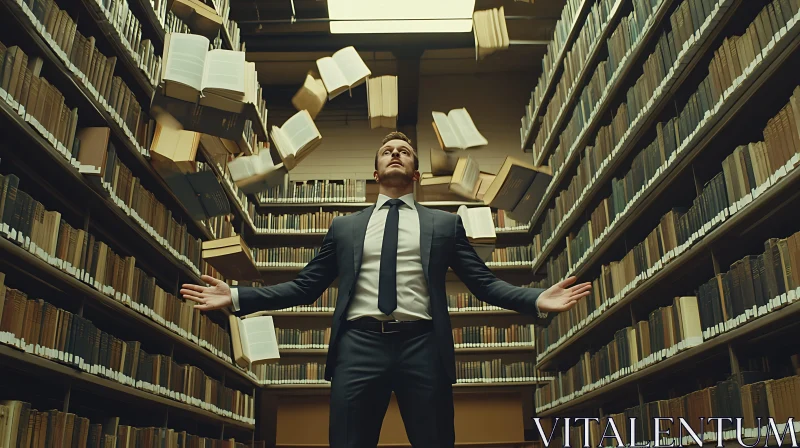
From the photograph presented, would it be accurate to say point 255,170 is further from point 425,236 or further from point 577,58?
point 425,236

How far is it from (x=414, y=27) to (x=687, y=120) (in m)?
3.55

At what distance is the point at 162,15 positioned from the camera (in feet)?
13.6

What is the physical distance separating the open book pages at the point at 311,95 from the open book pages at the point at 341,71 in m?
0.09

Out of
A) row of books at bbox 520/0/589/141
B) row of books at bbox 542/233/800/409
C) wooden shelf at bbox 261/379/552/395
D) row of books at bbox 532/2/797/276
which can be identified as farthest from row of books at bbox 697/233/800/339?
wooden shelf at bbox 261/379/552/395

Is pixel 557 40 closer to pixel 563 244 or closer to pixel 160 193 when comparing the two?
pixel 563 244

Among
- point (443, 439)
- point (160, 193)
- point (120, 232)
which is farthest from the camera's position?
point (160, 193)

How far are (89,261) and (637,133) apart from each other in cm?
285

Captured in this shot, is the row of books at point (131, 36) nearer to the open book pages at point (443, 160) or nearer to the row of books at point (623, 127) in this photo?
the open book pages at point (443, 160)

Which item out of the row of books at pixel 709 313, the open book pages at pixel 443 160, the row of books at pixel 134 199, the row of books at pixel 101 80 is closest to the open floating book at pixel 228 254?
the row of books at pixel 134 199

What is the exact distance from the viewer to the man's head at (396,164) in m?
2.10

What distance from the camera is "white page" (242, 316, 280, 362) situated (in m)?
5.03

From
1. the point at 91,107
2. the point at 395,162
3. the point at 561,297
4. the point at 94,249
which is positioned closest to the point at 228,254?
the point at 94,249

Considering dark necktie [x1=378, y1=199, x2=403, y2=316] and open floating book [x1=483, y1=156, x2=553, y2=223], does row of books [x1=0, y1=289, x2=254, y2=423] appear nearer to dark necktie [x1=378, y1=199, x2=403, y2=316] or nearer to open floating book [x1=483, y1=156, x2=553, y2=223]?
dark necktie [x1=378, y1=199, x2=403, y2=316]

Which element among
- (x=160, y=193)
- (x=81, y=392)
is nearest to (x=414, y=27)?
(x=160, y=193)
